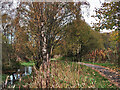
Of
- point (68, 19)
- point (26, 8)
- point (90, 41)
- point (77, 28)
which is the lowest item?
point (90, 41)

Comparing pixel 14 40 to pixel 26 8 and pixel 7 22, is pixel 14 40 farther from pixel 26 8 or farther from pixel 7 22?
pixel 7 22

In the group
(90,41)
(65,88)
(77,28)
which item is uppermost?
(77,28)

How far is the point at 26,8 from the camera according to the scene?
25.3 ft

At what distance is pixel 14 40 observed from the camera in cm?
716

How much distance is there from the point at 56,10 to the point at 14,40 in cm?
282

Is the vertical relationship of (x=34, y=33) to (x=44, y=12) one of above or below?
below

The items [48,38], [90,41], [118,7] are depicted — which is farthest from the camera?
[90,41]

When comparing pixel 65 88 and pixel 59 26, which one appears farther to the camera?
pixel 59 26

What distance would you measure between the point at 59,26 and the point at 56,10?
0.96m

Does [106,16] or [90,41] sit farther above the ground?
[106,16]

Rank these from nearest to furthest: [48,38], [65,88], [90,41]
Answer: [65,88], [48,38], [90,41]

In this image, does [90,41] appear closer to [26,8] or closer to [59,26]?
[59,26]

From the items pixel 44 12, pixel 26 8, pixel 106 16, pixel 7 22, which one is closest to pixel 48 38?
pixel 44 12

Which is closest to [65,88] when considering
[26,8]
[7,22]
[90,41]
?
[26,8]
